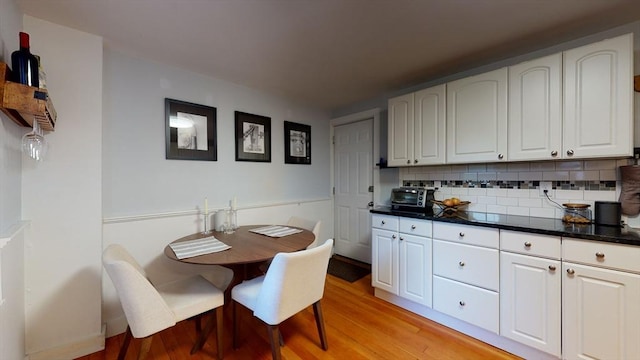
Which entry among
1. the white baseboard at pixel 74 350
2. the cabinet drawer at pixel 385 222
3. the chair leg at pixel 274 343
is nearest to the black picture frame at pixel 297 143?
the cabinet drawer at pixel 385 222

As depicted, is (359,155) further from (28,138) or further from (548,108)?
(28,138)

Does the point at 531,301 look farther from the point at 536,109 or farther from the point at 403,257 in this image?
the point at 536,109

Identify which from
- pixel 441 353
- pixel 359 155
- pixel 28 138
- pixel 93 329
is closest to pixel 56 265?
pixel 93 329

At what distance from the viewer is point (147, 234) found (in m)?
2.08

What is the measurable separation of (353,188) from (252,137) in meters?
1.55

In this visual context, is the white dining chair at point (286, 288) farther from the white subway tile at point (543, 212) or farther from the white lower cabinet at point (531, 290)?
the white subway tile at point (543, 212)

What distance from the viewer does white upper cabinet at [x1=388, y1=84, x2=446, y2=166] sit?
2.28 metres

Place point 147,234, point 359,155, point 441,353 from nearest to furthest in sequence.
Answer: point 441,353
point 147,234
point 359,155

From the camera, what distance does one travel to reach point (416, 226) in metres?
2.14

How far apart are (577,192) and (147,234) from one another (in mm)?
3482

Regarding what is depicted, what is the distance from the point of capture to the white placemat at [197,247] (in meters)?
1.59

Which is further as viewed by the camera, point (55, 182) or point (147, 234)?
point (147, 234)

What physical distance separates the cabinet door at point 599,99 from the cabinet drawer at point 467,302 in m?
1.16

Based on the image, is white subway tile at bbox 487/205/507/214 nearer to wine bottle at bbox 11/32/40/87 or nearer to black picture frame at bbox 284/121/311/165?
black picture frame at bbox 284/121/311/165
